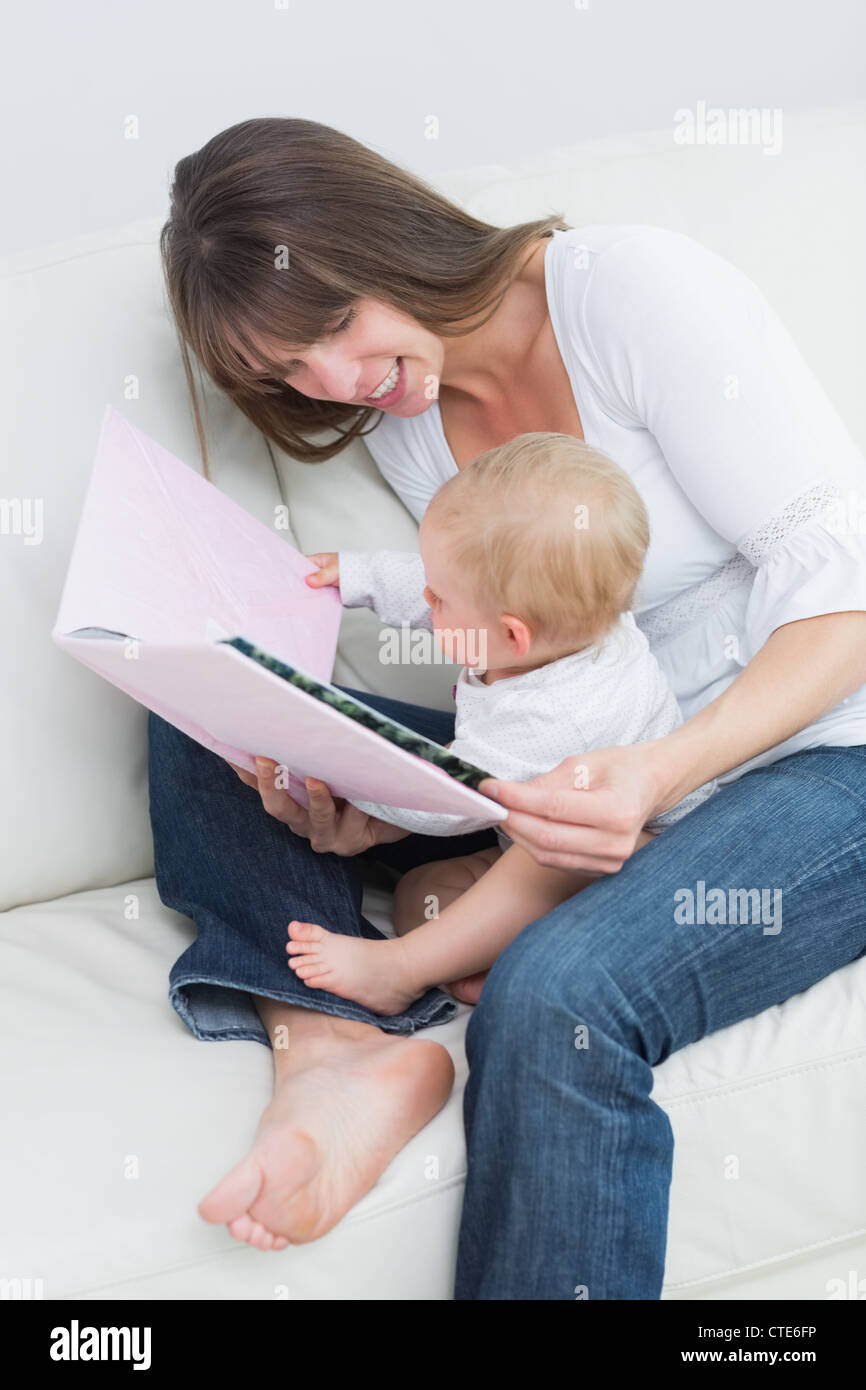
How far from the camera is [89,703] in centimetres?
126

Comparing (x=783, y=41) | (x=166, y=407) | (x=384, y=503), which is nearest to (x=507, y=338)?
(x=384, y=503)

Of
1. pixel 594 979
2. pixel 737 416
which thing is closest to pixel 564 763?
pixel 594 979

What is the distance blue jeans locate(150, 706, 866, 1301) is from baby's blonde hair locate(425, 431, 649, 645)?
0.65ft

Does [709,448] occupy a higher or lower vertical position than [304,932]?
higher

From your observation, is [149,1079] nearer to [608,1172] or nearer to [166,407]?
[608,1172]

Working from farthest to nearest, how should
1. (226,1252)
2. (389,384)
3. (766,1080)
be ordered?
(389,384), (766,1080), (226,1252)

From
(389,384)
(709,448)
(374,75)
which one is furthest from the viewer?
(374,75)

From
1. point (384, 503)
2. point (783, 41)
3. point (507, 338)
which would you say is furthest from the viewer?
point (783, 41)

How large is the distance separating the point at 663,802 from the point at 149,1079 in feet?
1.52

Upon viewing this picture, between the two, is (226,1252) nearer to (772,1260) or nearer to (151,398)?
(772,1260)

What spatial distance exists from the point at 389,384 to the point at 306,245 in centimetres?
16

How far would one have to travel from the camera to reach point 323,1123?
0.89 m

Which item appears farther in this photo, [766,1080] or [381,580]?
[381,580]

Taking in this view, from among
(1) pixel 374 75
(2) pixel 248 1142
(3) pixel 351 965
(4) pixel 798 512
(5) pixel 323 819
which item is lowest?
(2) pixel 248 1142
